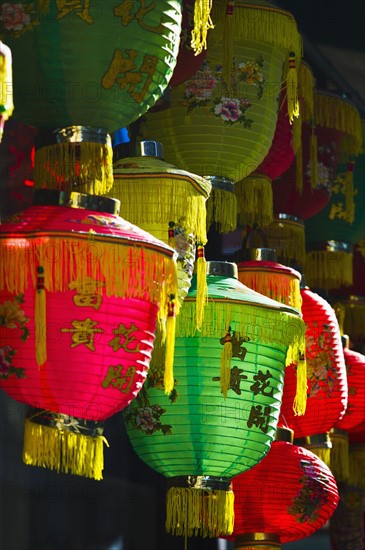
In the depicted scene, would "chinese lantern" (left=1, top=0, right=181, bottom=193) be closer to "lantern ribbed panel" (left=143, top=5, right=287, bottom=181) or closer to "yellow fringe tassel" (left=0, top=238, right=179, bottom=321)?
"yellow fringe tassel" (left=0, top=238, right=179, bottom=321)

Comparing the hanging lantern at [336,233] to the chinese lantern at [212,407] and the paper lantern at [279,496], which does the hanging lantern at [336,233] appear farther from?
the chinese lantern at [212,407]

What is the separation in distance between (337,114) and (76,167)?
71.8 inches

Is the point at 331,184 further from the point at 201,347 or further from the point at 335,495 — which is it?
the point at 201,347

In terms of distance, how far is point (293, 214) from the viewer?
501cm

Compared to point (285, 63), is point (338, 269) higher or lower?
lower

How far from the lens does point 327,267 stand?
211 inches

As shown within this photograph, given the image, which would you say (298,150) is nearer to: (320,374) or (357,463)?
(320,374)

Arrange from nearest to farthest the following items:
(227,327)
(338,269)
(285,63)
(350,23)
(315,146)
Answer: (227,327), (285,63), (315,146), (338,269), (350,23)

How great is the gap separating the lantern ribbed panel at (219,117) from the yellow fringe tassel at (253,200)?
27cm

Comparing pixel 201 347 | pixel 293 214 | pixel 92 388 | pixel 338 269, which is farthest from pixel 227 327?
pixel 338 269

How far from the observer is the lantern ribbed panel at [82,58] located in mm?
3420

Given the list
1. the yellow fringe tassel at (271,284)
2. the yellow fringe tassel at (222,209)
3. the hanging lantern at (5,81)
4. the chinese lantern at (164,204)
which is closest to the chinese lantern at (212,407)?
the chinese lantern at (164,204)

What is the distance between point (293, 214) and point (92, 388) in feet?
6.08

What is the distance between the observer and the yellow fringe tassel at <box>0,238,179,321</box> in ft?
10.6
